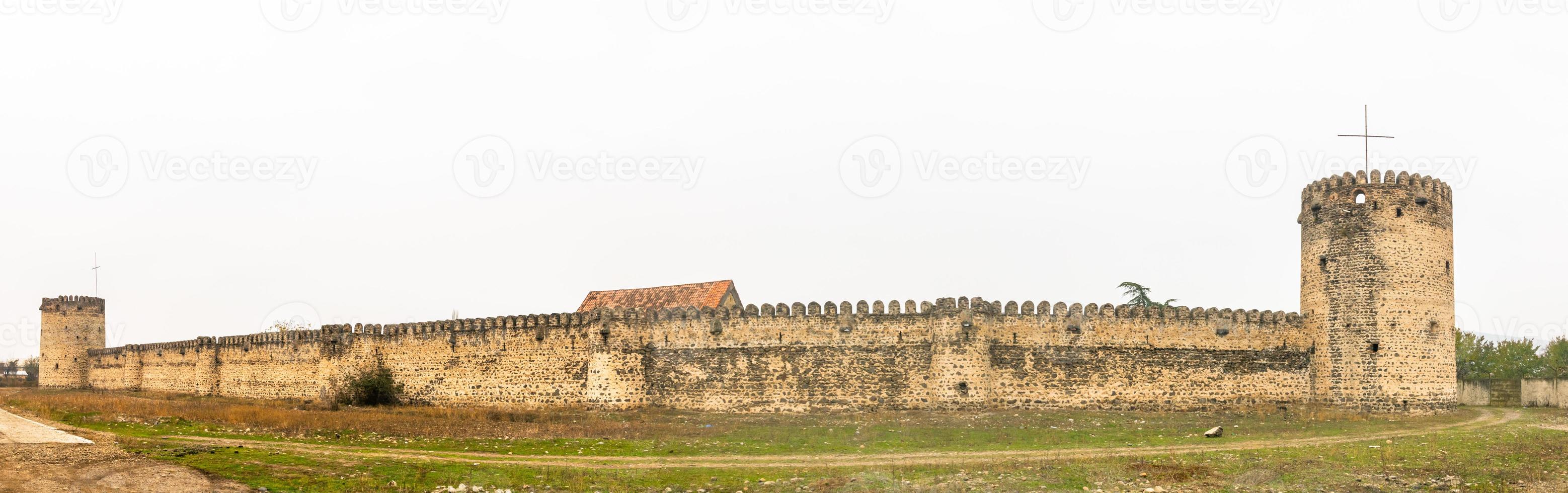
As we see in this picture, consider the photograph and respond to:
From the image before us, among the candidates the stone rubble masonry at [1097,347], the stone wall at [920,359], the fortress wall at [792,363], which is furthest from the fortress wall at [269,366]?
the fortress wall at [792,363]

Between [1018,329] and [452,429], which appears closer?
[452,429]

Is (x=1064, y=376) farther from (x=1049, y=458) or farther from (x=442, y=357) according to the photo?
(x=442, y=357)

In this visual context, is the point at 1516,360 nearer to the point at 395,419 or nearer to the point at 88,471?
the point at 395,419

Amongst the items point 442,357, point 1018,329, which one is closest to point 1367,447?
point 1018,329

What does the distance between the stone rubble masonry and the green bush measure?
6.99 m

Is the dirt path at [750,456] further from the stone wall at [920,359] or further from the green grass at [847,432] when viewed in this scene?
the stone wall at [920,359]

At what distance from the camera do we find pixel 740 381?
29094 millimetres

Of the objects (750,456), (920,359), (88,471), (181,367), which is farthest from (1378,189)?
(181,367)

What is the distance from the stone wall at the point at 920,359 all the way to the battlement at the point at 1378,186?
350 cm

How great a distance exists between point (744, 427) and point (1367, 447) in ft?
42.8

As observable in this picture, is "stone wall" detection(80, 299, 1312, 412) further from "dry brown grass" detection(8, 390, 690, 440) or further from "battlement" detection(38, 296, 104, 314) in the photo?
"battlement" detection(38, 296, 104, 314)

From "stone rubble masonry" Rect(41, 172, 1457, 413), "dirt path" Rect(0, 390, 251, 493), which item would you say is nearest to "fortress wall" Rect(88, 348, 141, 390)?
"stone rubble masonry" Rect(41, 172, 1457, 413)

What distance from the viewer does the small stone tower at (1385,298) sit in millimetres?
28562

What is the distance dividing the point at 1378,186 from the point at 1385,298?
2943mm
